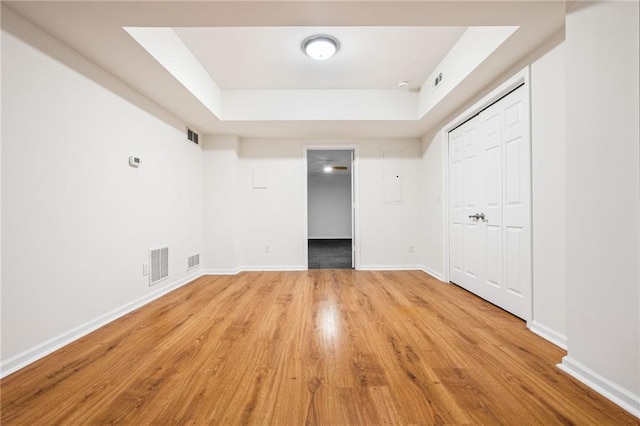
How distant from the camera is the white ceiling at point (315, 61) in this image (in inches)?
105

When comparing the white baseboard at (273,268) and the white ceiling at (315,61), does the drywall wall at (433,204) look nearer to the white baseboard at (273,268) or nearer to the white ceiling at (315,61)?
the white ceiling at (315,61)

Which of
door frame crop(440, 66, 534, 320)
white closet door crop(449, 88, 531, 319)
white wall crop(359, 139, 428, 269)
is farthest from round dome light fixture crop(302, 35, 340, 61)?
white wall crop(359, 139, 428, 269)

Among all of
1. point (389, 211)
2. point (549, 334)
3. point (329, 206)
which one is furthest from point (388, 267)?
point (329, 206)

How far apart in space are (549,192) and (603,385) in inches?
50.9

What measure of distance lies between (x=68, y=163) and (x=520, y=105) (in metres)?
3.83

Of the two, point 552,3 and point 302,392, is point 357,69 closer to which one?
point 552,3

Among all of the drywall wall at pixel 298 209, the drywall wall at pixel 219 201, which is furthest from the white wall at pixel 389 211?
the drywall wall at pixel 219 201

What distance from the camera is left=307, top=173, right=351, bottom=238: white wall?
10.5 meters

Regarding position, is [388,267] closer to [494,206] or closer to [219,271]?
[494,206]

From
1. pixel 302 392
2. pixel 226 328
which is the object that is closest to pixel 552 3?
pixel 302 392

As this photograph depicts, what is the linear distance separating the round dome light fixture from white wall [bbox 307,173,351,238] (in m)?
7.60

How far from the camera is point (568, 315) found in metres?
1.62

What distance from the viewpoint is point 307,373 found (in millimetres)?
1613

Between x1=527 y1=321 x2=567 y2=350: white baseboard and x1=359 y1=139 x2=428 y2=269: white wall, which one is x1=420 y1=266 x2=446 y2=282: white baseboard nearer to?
x1=359 y1=139 x2=428 y2=269: white wall
